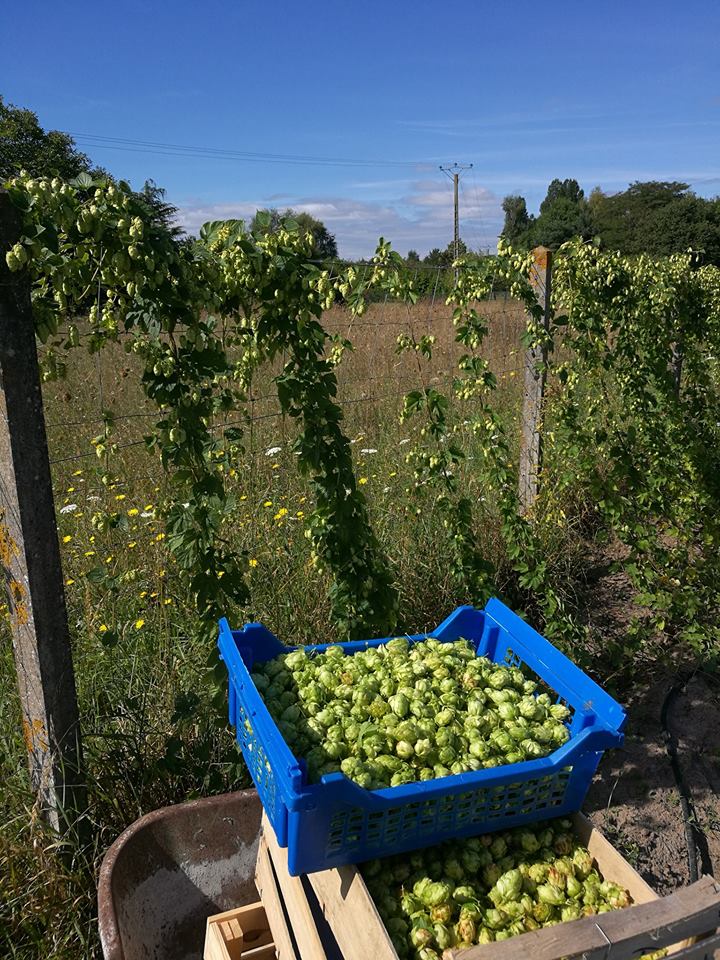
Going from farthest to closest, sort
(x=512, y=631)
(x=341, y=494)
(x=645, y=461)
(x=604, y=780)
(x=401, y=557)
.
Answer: (x=645, y=461)
(x=401, y=557)
(x=604, y=780)
(x=341, y=494)
(x=512, y=631)

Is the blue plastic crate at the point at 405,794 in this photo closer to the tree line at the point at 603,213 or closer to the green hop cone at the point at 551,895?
the green hop cone at the point at 551,895

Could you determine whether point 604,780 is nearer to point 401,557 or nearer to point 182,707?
point 401,557

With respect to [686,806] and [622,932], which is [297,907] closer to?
[622,932]

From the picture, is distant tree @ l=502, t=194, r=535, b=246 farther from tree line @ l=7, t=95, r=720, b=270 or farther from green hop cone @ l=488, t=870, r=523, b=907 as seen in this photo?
green hop cone @ l=488, t=870, r=523, b=907

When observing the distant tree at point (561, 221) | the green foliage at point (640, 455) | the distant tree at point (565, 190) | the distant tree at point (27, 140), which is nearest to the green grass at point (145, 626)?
the green foliage at point (640, 455)

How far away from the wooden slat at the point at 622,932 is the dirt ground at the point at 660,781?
135cm

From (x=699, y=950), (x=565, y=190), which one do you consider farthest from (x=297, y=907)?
(x=565, y=190)

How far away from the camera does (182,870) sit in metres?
2.16

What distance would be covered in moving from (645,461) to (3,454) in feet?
11.0

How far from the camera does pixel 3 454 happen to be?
1867 mm

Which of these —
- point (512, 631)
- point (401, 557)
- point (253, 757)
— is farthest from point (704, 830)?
point (253, 757)

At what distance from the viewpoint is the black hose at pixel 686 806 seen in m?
2.63

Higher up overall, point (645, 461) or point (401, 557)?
point (645, 461)

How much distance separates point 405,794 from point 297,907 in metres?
0.46
